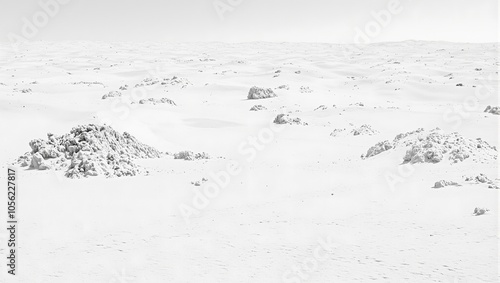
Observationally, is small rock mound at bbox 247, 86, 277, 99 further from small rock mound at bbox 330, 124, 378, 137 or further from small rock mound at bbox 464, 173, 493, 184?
small rock mound at bbox 464, 173, 493, 184

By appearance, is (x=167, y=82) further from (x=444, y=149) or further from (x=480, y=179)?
(x=480, y=179)

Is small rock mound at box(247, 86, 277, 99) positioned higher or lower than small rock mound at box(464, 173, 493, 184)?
higher

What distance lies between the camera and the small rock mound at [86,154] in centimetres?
844

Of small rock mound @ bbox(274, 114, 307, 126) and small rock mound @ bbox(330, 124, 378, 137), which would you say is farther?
small rock mound @ bbox(274, 114, 307, 126)

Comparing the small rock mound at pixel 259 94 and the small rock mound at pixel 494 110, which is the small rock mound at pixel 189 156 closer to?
the small rock mound at pixel 259 94

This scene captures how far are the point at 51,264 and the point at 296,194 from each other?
4088 millimetres

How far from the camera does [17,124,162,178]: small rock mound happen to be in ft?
27.7

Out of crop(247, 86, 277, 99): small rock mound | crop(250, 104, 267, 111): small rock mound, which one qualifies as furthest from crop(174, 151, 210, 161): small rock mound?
crop(247, 86, 277, 99): small rock mound

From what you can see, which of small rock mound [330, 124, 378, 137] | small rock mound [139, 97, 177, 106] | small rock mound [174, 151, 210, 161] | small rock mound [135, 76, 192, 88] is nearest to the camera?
small rock mound [174, 151, 210, 161]

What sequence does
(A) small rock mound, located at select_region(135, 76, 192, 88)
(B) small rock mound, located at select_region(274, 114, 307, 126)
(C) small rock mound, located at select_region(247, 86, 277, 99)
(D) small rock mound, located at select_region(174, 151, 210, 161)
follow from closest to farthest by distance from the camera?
(D) small rock mound, located at select_region(174, 151, 210, 161)
(B) small rock mound, located at select_region(274, 114, 307, 126)
(C) small rock mound, located at select_region(247, 86, 277, 99)
(A) small rock mound, located at select_region(135, 76, 192, 88)

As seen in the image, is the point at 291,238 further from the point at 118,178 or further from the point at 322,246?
the point at 118,178

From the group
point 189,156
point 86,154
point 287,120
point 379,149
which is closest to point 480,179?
point 379,149

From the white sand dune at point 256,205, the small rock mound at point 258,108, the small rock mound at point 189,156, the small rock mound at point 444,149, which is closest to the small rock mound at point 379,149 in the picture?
the white sand dune at point 256,205

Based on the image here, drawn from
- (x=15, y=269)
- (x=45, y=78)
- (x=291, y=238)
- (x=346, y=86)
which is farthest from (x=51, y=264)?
(x=45, y=78)
